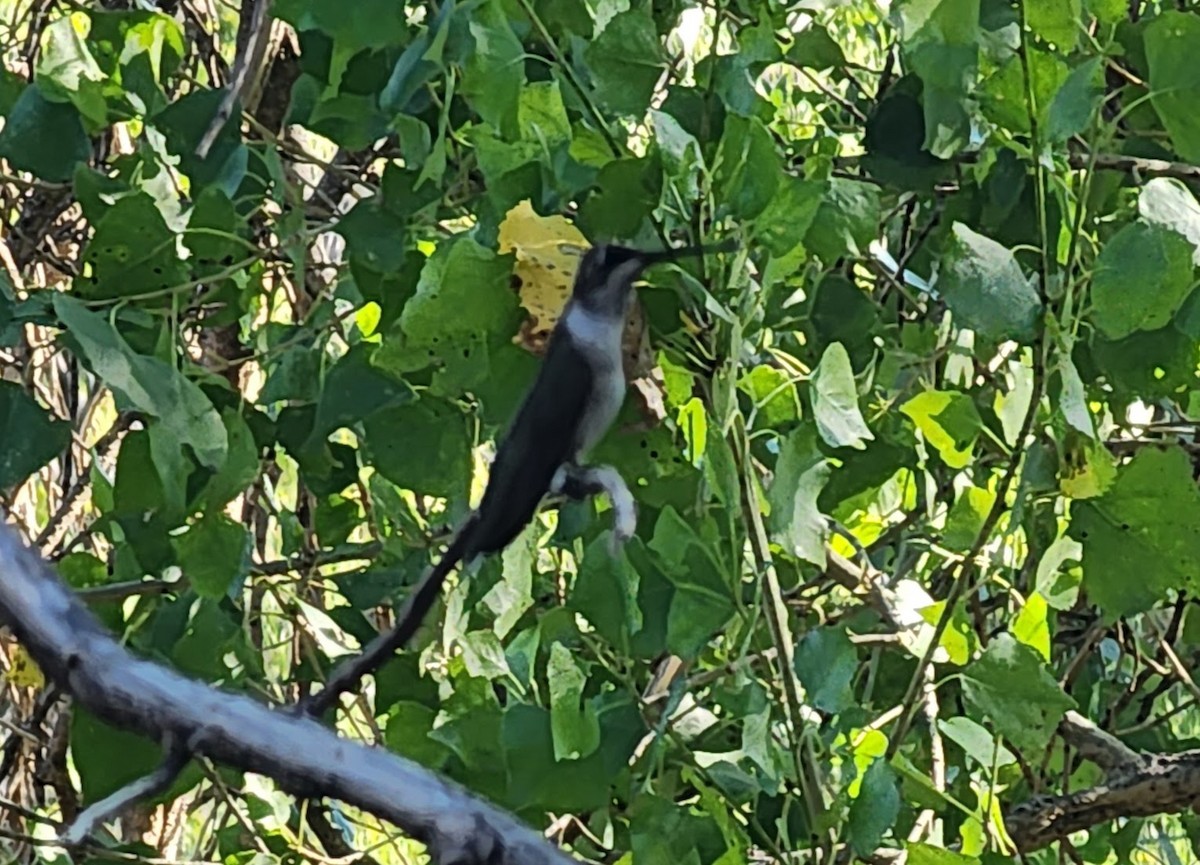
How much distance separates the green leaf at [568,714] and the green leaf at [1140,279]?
0.57 ft

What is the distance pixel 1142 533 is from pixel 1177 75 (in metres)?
0.13

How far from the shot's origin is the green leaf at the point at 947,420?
483 millimetres

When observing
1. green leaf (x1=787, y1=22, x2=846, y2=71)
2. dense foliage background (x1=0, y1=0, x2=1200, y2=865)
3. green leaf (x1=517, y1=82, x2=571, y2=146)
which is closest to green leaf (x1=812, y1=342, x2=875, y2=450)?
dense foliage background (x1=0, y1=0, x2=1200, y2=865)

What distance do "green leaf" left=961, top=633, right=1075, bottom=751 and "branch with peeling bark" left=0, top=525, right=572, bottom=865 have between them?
162 millimetres

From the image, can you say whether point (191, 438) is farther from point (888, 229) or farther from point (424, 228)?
point (888, 229)

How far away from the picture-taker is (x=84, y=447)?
3.48ft

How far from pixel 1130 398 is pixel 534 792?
Result: 240 millimetres

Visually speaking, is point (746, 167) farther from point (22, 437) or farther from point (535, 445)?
point (22, 437)

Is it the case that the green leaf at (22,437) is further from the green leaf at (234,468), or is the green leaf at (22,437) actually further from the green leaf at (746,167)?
the green leaf at (746,167)

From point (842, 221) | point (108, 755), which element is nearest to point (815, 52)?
A: point (842, 221)

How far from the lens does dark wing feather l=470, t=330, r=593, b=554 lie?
1.48ft

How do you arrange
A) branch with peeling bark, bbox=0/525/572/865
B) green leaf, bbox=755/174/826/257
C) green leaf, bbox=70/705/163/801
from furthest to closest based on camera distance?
green leaf, bbox=70/705/163/801, green leaf, bbox=755/174/826/257, branch with peeling bark, bbox=0/525/572/865

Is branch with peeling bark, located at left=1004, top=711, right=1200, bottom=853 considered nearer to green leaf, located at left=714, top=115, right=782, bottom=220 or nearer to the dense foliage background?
the dense foliage background

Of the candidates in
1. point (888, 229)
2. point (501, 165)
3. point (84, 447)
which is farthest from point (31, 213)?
point (501, 165)
